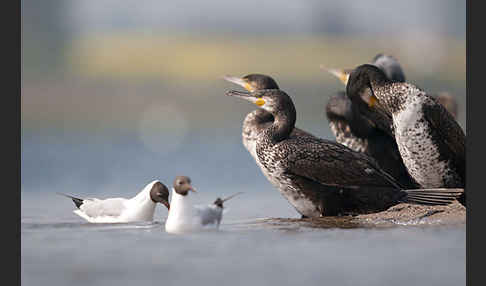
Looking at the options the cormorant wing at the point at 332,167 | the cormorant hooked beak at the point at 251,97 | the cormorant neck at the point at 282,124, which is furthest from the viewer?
the cormorant hooked beak at the point at 251,97

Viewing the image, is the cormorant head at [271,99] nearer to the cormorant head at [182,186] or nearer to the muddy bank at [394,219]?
the muddy bank at [394,219]

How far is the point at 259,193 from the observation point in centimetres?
1101

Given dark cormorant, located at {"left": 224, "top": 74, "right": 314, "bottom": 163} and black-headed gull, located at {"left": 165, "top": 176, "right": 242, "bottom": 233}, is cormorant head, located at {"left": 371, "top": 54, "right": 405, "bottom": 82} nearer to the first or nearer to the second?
dark cormorant, located at {"left": 224, "top": 74, "right": 314, "bottom": 163}

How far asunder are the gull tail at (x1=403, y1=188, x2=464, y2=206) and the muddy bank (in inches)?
2.9

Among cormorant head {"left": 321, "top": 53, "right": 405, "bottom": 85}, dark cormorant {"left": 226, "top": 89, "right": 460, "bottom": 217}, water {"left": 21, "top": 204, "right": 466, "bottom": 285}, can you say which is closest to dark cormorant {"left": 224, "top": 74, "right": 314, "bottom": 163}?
dark cormorant {"left": 226, "top": 89, "right": 460, "bottom": 217}

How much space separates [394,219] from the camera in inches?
327

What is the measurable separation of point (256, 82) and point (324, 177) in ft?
6.81

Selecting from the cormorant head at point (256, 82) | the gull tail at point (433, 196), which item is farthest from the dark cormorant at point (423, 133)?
the cormorant head at point (256, 82)

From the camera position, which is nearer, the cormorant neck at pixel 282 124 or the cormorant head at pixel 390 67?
the cormorant neck at pixel 282 124

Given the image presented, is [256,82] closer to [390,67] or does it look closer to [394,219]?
[390,67]

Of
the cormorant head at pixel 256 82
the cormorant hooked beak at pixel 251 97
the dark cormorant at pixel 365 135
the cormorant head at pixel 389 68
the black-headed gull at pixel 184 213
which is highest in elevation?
the cormorant head at pixel 389 68

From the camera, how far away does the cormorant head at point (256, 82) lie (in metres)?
10.2

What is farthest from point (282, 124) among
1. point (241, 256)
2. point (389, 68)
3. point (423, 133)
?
point (389, 68)

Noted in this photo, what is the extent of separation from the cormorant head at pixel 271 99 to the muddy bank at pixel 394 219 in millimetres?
1060
